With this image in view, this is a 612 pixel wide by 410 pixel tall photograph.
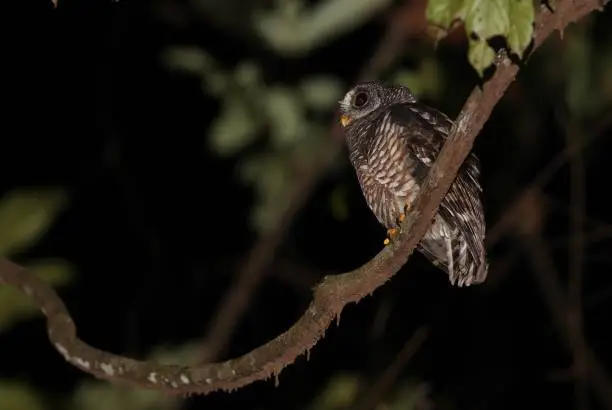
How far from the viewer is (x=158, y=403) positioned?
20.6ft

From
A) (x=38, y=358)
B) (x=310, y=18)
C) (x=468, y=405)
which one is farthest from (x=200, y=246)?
(x=310, y=18)

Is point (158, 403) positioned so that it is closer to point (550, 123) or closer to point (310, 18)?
point (310, 18)

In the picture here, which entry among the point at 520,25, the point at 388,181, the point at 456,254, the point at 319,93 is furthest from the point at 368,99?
the point at 520,25

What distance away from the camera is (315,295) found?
13.0 feet

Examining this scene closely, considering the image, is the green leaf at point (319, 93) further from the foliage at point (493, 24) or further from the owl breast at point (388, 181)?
the foliage at point (493, 24)

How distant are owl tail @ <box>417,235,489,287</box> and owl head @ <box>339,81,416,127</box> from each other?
71cm

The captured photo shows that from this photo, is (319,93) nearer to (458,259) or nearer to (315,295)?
(458,259)

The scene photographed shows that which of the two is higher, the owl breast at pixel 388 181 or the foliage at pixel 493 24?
the foliage at pixel 493 24

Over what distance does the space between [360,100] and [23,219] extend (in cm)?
161

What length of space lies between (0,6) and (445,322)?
3.65 m

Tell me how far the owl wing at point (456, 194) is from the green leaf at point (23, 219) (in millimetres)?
1174

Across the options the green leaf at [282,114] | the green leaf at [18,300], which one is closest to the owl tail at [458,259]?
the green leaf at [282,114]

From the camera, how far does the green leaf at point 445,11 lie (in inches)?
130

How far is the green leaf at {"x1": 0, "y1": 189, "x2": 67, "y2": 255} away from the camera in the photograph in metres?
4.45
